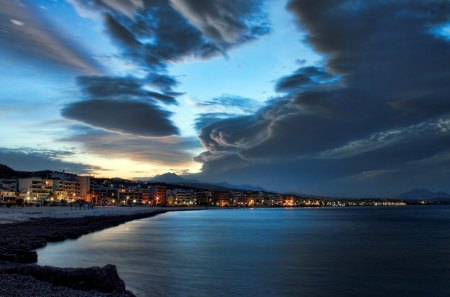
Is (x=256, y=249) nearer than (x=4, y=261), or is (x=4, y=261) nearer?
(x=4, y=261)

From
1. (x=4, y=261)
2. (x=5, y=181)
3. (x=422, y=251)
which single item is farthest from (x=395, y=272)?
(x=5, y=181)

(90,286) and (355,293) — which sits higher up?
(90,286)

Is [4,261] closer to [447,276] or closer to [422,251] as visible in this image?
[447,276]

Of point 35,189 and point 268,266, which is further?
point 35,189

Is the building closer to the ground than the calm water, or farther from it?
farther from it

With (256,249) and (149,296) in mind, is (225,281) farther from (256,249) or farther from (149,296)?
(256,249)

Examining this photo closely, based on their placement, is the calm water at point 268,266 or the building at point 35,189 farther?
the building at point 35,189

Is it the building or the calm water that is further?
the building

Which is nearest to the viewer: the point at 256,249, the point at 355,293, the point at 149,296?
the point at 149,296

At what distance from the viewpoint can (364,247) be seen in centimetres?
4316

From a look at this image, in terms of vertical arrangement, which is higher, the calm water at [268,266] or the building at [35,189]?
the building at [35,189]

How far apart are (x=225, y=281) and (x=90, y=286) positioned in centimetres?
994

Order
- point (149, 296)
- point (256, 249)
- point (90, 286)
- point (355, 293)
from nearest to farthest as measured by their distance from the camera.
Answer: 1. point (90, 286)
2. point (149, 296)
3. point (355, 293)
4. point (256, 249)

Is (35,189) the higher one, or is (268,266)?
(35,189)
